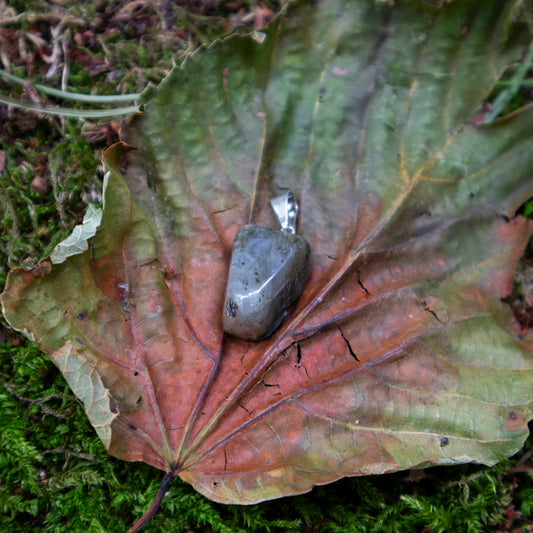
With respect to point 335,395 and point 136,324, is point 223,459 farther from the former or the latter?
point 136,324

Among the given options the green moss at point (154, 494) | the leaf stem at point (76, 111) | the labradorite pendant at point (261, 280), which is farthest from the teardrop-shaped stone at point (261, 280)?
the leaf stem at point (76, 111)

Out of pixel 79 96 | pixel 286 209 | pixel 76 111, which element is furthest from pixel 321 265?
pixel 79 96

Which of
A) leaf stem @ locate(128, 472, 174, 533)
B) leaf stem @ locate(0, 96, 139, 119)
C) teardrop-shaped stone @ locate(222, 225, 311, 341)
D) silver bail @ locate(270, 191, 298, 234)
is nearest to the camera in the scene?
leaf stem @ locate(128, 472, 174, 533)

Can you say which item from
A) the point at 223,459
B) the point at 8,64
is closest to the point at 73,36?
the point at 8,64

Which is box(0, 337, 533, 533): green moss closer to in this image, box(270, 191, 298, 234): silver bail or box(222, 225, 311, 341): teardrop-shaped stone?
box(222, 225, 311, 341): teardrop-shaped stone

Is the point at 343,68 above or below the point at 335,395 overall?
above

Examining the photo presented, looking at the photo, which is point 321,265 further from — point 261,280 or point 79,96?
point 79,96

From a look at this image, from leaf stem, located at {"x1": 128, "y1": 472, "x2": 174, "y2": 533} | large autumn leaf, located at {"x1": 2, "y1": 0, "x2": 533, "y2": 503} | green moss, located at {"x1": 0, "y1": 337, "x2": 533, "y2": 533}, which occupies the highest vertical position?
large autumn leaf, located at {"x1": 2, "y1": 0, "x2": 533, "y2": 503}

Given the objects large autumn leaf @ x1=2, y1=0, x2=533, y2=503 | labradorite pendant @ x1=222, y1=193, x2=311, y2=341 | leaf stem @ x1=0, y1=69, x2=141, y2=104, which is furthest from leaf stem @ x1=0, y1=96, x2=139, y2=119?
labradorite pendant @ x1=222, y1=193, x2=311, y2=341
